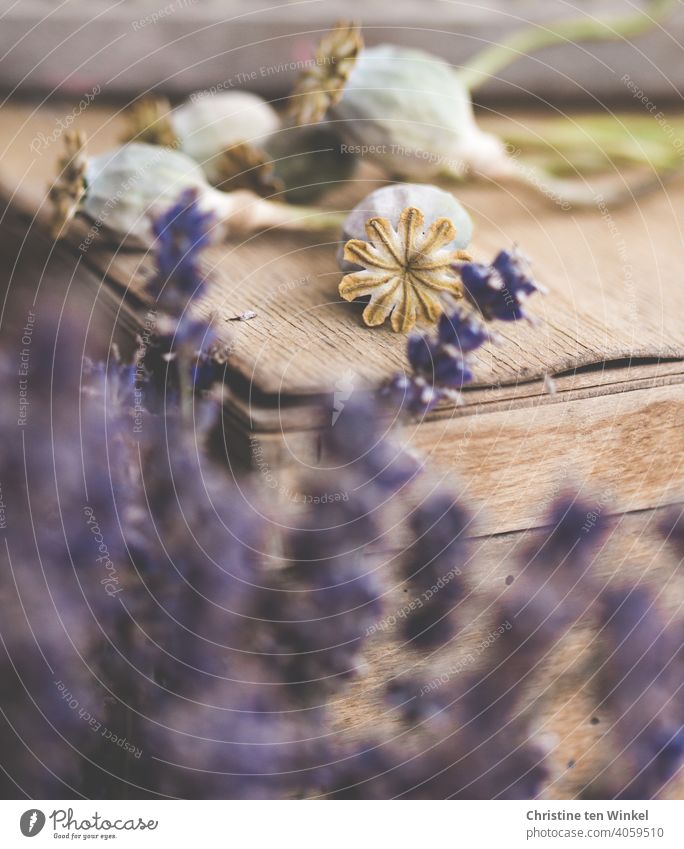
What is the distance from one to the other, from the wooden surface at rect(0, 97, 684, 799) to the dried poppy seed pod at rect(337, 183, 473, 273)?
3cm

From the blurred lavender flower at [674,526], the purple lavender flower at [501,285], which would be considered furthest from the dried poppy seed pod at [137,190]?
the blurred lavender flower at [674,526]

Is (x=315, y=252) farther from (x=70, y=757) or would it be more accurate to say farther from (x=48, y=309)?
(x=70, y=757)

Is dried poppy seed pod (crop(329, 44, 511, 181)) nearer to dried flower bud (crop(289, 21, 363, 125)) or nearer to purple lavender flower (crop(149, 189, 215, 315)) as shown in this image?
dried flower bud (crop(289, 21, 363, 125))

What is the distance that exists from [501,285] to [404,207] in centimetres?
5

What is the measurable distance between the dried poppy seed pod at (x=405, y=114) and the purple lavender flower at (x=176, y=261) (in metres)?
0.11

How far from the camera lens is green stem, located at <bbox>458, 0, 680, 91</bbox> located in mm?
570

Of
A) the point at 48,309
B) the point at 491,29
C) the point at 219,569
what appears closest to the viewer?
the point at 219,569

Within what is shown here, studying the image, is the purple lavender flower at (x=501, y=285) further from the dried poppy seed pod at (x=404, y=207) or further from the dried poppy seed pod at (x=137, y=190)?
the dried poppy seed pod at (x=137, y=190)

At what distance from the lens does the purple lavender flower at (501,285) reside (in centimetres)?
35

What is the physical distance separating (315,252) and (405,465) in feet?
0.46

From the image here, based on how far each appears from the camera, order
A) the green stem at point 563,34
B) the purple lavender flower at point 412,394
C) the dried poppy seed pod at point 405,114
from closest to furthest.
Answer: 1. the purple lavender flower at point 412,394
2. the dried poppy seed pod at point 405,114
3. the green stem at point 563,34

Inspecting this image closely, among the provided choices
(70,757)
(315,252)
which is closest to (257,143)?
(315,252)

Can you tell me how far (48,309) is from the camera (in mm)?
430

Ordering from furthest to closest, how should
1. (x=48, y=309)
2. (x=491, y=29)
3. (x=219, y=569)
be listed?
(x=491, y=29), (x=48, y=309), (x=219, y=569)
